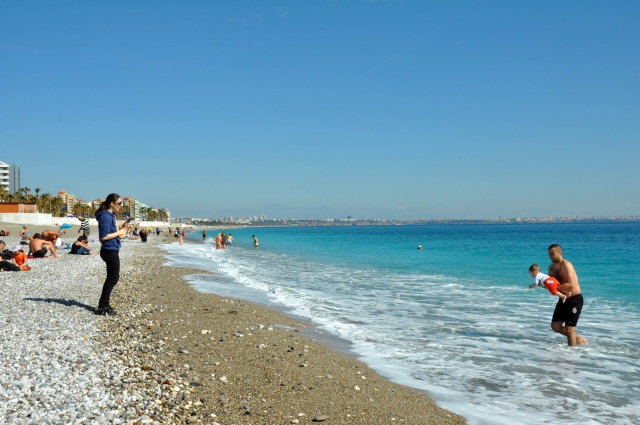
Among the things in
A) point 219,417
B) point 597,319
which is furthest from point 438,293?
point 219,417

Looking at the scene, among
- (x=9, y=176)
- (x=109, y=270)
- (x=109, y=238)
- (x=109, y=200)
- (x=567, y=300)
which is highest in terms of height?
(x=9, y=176)

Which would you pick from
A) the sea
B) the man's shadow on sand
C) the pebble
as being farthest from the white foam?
the man's shadow on sand

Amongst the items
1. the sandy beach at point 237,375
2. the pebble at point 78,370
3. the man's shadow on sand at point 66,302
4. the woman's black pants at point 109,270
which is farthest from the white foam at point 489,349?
the man's shadow on sand at point 66,302

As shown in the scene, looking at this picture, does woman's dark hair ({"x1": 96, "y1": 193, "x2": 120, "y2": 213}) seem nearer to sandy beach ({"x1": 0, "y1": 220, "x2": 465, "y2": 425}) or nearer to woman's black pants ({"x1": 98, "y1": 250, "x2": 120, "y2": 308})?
woman's black pants ({"x1": 98, "y1": 250, "x2": 120, "y2": 308})

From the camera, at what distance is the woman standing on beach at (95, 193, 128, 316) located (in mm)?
8273

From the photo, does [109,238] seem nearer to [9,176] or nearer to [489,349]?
[489,349]

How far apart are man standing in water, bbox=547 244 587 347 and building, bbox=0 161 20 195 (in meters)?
164

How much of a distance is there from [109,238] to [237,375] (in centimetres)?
391

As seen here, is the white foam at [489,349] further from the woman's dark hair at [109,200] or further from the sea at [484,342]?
the woman's dark hair at [109,200]

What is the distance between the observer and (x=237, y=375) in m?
5.59

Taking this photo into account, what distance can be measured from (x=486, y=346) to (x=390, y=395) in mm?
3267

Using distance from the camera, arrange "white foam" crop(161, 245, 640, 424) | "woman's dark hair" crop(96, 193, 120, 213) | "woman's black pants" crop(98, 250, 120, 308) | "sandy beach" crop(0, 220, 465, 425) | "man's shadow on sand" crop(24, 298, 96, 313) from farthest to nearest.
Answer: "man's shadow on sand" crop(24, 298, 96, 313), "woman's black pants" crop(98, 250, 120, 308), "woman's dark hair" crop(96, 193, 120, 213), "white foam" crop(161, 245, 640, 424), "sandy beach" crop(0, 220, 465, 425)

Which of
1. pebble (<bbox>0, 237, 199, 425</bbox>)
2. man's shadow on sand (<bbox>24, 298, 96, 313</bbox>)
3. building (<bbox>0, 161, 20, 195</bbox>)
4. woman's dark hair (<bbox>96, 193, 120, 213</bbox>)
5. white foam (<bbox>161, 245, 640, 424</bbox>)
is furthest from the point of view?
building (<bbox>0, 161, 20, 195</bbox>)

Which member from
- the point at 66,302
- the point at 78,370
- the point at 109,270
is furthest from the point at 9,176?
the point at 78,370
